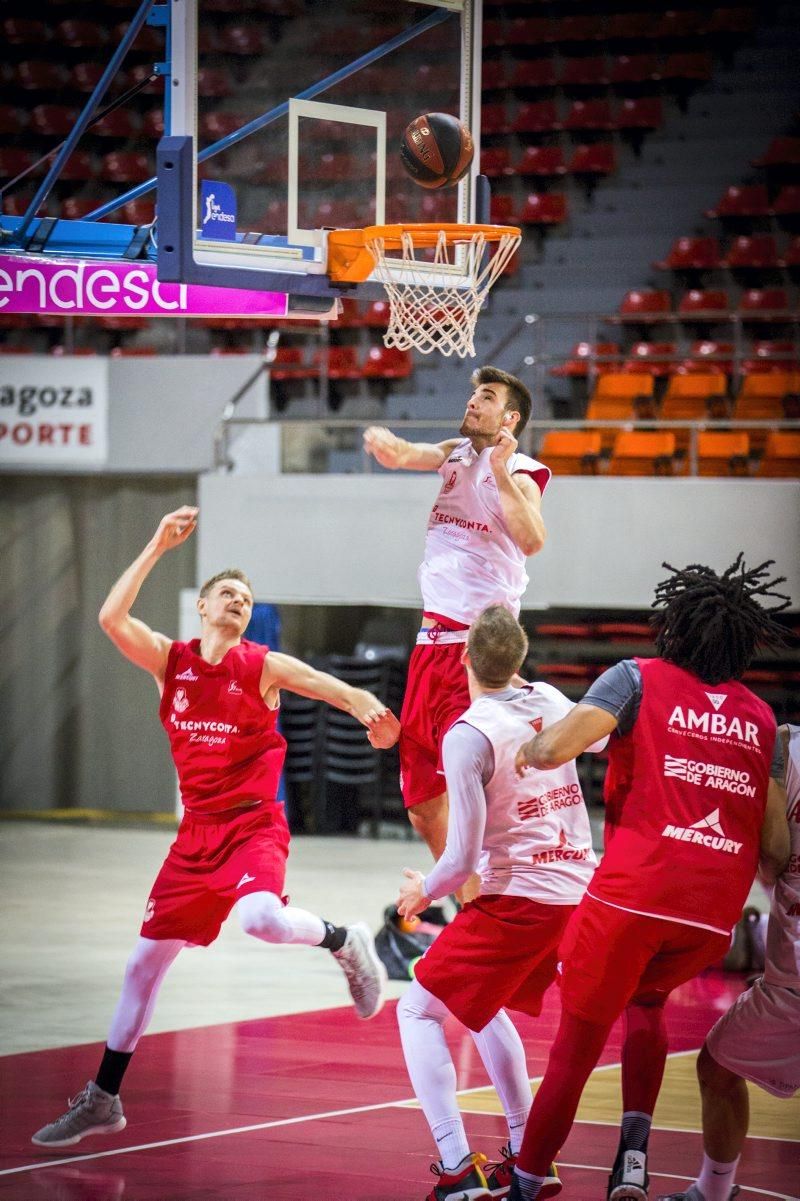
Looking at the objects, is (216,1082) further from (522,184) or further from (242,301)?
(522,184)

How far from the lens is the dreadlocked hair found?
5.02 metres

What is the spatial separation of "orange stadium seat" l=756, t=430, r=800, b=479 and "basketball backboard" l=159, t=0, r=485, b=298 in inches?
283

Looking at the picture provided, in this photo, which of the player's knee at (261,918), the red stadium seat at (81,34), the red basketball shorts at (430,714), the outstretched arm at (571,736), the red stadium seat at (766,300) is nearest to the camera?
the outstretched arm at (571,736)

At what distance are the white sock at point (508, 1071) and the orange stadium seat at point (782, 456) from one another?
941 centimetres

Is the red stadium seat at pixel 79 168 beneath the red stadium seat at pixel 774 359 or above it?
above

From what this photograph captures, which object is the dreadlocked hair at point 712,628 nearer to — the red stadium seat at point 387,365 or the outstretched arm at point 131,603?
the outstretched arm at point 131,603

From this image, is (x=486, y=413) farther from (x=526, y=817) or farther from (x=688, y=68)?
(x=688, y=68)

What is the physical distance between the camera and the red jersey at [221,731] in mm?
6457

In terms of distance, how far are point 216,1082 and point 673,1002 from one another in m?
2.98

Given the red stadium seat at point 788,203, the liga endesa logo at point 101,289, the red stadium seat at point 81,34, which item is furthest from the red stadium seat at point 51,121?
the liga endesa logo at point 101,289

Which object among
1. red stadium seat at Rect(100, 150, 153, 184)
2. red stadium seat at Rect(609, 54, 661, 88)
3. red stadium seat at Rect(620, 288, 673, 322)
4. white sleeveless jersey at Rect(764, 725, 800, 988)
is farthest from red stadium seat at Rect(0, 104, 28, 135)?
white sleeveless jersey at Rect(764, 725, 800, 988)

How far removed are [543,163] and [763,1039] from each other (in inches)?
560

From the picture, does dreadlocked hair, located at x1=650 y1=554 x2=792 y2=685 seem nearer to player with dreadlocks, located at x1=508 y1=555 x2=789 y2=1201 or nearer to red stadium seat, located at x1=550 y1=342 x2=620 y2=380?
player with dreadlocks, located at x1=508 y1=555 x2=789 y2=1201

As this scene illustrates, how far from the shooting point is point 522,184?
18.2 m
